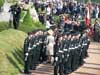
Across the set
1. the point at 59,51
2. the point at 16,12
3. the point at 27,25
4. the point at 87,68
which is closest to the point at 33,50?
the point at 59,51

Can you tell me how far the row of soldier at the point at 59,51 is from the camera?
826 inches

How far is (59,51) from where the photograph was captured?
2052 cm

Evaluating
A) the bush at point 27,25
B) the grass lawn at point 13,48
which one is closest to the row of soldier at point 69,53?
the grass lawn at point 13,48

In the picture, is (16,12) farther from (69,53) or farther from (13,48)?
(69,53)

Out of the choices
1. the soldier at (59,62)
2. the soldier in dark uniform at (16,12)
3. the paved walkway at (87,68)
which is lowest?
the paved walkway at (87,68)

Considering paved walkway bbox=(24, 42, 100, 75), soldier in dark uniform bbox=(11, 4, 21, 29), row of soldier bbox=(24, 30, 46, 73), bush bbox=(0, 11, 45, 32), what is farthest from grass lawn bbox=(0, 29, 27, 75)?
bush bbox=(0, 11, 45, 32)

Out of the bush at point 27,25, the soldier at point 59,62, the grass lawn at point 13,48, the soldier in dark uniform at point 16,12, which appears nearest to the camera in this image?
the soldier at point 59,62

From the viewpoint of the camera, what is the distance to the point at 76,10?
41.5 metres

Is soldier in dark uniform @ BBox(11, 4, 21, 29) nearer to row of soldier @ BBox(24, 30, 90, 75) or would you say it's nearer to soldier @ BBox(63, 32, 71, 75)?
row of soldier @ BBox(24, 30, 90, 75)

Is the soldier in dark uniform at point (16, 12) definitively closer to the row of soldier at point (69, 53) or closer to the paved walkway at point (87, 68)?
the row of soldier at point (69, 53)

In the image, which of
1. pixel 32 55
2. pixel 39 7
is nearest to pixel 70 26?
Answer: pixel 39 7

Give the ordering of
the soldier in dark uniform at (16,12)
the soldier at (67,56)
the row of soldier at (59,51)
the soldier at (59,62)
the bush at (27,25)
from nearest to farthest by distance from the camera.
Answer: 1. the soldier at (59,62)
2. the row of soldier at (59,51)
3. the soldier at (67,56)
4. the soldier in dark uniform at (16,12)
5. the bush at (27,25)

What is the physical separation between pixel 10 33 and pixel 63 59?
3.80 m

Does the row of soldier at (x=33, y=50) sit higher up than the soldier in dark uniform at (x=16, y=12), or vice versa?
the soldier in dark uniform at (x=16, y=12)
